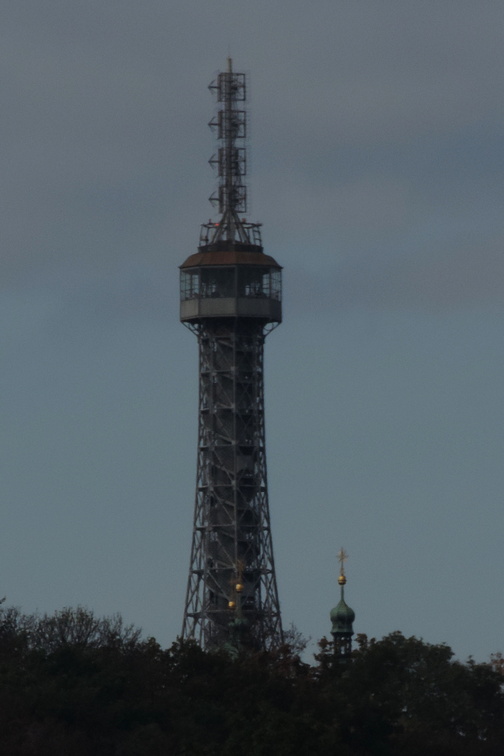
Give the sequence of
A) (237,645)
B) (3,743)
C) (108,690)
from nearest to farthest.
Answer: (3,743), (108,690), (237,645)

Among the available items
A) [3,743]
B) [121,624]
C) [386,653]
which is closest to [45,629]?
[121,624]

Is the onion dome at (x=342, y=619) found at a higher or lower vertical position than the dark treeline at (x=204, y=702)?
higher

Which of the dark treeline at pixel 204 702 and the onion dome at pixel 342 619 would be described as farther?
the onion dome at pixel 342 619

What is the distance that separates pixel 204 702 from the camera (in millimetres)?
159375

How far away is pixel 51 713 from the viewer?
152000mm

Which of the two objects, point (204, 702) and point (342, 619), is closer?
point (204, 702)

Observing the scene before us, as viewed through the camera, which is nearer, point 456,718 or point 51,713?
point 51,713

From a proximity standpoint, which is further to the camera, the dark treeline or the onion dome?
the onion dome

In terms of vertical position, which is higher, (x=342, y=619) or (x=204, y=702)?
(x=342, y=619)

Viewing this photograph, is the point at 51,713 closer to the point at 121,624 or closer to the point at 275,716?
the point at 275,716

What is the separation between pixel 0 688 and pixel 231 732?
12.0 m

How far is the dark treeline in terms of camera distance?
14862 cm

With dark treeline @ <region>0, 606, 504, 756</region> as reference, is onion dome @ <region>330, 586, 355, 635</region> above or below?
above

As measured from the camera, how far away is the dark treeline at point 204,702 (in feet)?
488
